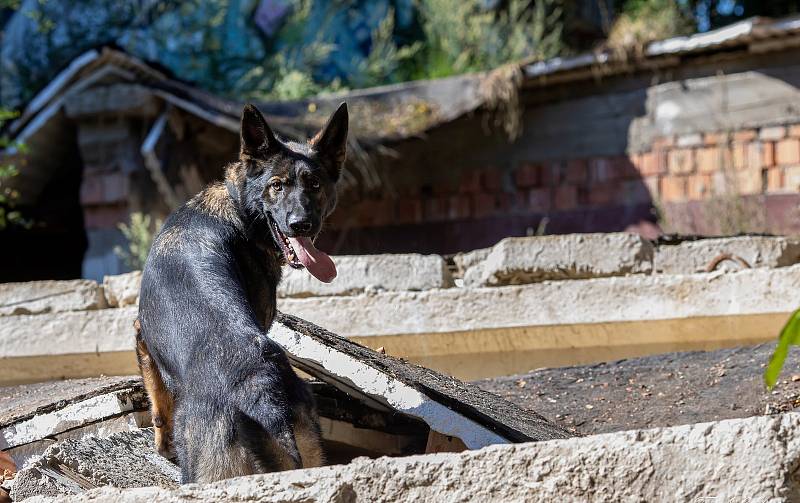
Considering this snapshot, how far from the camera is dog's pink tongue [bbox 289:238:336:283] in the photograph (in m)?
4.33

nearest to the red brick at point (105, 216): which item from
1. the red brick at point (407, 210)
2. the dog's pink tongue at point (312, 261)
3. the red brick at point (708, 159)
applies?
the red brick at point (407, 210)

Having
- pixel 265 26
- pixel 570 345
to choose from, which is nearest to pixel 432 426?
pixel 570 345

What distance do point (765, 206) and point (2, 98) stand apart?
32.0ft

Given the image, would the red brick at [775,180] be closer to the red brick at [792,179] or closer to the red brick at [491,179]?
the red brick at [792,179]

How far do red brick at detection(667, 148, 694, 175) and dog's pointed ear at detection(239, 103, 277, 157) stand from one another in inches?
271

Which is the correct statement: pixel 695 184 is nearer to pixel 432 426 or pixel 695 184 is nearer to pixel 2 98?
pixel 432 426

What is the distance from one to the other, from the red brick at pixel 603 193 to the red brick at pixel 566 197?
0.53 ft

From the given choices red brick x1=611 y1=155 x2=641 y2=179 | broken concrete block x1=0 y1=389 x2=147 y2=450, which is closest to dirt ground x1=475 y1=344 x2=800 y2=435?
broken concrete block x1=0 y1=389 x2=147 y2=450

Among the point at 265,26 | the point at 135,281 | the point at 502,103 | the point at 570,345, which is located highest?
the point at 265,26

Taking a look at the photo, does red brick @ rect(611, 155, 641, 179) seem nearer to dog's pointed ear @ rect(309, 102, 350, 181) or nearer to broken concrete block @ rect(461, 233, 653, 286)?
broken concrete block @ rect(461, 233, 653, 286)

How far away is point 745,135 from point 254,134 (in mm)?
6921

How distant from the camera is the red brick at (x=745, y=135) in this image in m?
10.1

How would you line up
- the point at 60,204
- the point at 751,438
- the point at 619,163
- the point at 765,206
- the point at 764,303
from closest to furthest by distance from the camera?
1. the point at 751,438
2. the point at 764,303
3. the point at 765,206
4. the point at 619,163
5. the point at 60,204

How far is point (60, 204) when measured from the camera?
1251 cm
